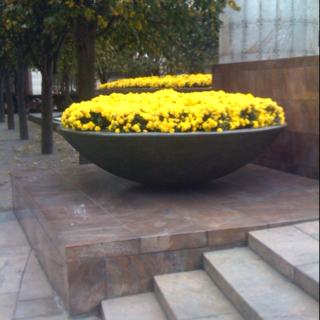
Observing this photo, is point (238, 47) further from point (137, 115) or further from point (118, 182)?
point (118, 182)

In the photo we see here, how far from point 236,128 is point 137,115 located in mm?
901

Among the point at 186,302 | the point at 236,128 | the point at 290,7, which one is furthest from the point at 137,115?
the point at 290,7

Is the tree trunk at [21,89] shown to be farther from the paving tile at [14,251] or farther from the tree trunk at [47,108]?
the paving tile at [14,251]

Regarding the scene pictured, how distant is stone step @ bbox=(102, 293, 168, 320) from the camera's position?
3.34 m

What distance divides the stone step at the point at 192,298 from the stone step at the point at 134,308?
0.21ft

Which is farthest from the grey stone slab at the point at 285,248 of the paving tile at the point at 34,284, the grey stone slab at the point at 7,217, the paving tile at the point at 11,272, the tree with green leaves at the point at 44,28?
the tree with green leaves at the point at 44,28

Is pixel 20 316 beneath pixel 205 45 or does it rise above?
beneath

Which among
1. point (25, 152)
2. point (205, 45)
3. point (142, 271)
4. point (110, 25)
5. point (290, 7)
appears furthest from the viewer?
point (205, 45)

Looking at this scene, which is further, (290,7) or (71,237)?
(71,237)

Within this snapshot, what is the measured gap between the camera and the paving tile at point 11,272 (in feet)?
14.2

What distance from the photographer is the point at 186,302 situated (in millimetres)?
3219

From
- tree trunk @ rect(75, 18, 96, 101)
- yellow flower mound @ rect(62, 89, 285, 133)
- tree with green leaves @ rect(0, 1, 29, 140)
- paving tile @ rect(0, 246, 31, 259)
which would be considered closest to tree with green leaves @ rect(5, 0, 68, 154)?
tree trunk @ rect(75, 18, 96, 101)

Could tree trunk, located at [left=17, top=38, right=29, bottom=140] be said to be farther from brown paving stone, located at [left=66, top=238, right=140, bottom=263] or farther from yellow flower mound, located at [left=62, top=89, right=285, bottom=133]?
brown paving stone, located at [left=66, top=238, right=140, bottom=263]

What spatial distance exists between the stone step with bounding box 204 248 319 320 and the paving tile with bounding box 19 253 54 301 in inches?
61.0
